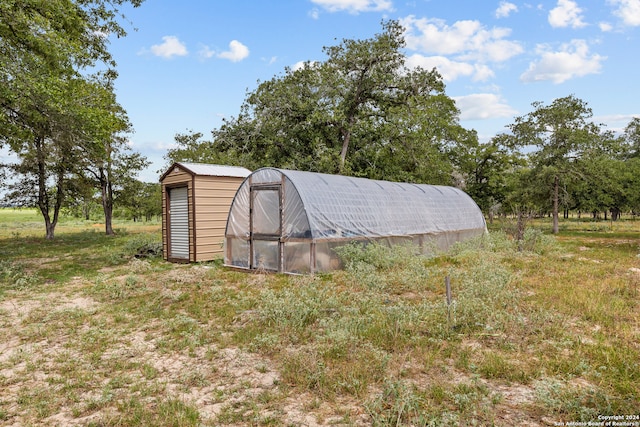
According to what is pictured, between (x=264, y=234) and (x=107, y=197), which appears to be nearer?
(x=264, y=234)

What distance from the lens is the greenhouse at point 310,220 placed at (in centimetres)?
1091

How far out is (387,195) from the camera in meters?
14.2

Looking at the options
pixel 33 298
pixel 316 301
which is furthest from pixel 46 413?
pixel 33 298

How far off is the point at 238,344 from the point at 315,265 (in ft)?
16.8

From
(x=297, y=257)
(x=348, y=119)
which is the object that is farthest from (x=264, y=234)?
(x=348, y=119)

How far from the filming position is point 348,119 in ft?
74.4

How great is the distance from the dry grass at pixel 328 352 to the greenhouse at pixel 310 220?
1.59 m

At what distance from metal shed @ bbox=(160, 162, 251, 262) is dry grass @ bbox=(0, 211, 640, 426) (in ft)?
13.5

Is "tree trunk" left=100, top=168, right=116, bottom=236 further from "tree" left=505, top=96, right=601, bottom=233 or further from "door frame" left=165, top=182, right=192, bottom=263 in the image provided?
"tree" left=505, top=96, right=601, bottom=233

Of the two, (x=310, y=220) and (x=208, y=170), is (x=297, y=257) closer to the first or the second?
(x=310, y=220)

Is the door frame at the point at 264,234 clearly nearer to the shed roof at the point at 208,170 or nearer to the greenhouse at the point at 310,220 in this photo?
the greenhouse at the point at 310,220

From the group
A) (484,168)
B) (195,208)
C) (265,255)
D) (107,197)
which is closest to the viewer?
(265,255)

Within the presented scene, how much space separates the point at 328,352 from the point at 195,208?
382 inches

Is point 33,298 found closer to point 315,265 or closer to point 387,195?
point 315,265
